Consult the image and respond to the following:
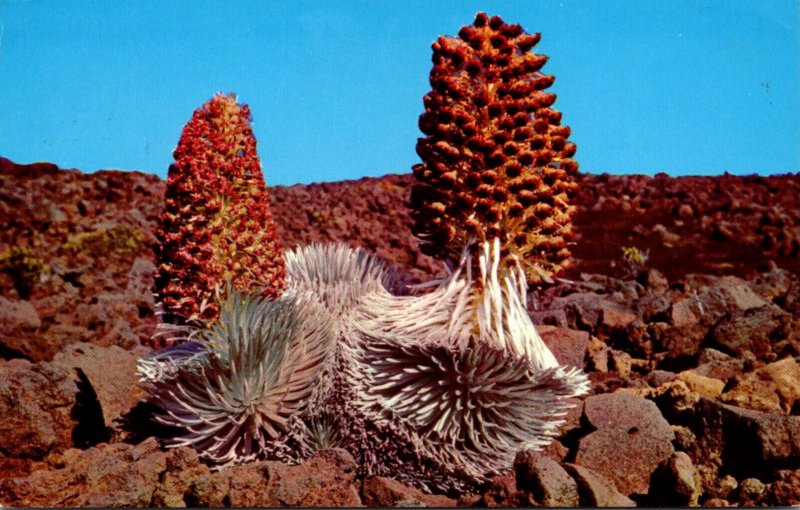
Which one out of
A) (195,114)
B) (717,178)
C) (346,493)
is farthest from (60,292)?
(717,178)

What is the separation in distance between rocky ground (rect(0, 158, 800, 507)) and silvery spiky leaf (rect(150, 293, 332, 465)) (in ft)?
0.35

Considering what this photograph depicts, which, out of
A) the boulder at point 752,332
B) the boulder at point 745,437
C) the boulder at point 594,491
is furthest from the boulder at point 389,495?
the boulder at point 752,332

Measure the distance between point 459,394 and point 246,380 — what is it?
2.02 feet

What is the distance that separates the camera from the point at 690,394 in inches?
125

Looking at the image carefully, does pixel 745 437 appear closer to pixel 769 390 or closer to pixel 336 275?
pixel 769 390

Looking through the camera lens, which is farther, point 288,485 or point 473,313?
point 473,313

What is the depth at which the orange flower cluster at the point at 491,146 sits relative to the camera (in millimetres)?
2689

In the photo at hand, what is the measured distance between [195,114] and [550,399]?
1438mm

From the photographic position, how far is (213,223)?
2.89 meters

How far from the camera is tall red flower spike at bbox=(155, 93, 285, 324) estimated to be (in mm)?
2863

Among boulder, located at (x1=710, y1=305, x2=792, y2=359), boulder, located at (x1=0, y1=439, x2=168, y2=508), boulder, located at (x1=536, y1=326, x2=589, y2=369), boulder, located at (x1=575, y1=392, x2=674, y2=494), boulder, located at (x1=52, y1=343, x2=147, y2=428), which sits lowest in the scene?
boulder, located at (x1=0, y1=439, x2=168, y2=508)

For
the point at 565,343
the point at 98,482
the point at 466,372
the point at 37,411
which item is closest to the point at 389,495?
the point at 466,372

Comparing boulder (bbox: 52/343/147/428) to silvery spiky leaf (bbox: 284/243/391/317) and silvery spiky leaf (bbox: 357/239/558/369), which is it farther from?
silvery spiky leaf (bbox: 357/239/558/369)

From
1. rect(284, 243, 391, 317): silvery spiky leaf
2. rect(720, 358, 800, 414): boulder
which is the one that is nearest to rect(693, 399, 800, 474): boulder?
rect(720, 358, 800, 414): boulder
